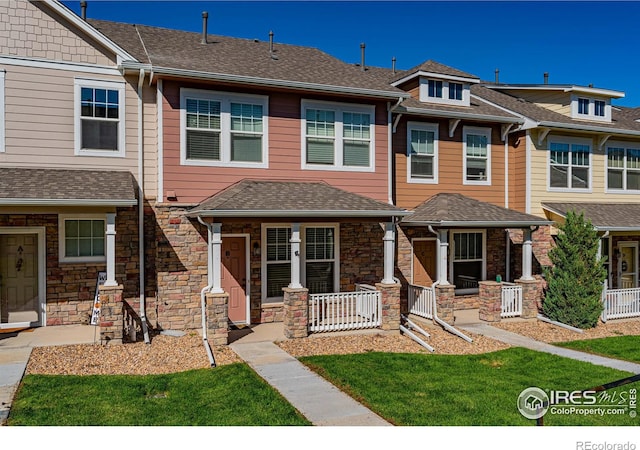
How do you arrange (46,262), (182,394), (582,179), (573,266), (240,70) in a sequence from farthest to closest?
(582,179) < (573,266) < (240,70) < (46,262) < (182,394)

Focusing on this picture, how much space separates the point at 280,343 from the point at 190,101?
586 centimetres

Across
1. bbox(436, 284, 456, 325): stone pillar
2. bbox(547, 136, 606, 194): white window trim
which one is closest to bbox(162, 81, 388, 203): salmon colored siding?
bbox(436, 284, 456, 325): stone pillar

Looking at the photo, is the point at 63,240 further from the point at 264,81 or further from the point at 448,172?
the point at 448,172

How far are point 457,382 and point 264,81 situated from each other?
792cm

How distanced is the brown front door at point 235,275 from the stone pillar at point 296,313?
6.00 ft

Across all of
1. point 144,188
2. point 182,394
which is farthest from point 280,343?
point 144,188

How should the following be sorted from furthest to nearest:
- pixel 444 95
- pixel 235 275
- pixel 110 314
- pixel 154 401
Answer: pixel 444 95 < pixel 235 275 < pixel 110 314 < pixel 154 401

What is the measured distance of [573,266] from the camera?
14.2m

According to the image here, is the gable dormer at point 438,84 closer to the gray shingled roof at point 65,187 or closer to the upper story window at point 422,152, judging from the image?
the upper story window at point 422,152

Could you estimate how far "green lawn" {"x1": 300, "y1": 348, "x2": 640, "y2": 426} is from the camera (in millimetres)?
7215

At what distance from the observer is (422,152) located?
15.6 m

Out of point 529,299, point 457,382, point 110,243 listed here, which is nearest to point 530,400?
point 457,382

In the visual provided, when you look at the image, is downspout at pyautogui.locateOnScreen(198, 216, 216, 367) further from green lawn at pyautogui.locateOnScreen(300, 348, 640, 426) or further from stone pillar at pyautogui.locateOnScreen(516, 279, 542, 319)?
stone pillar at pyautogui.locateOnScreen(516, 279, 542, 319)

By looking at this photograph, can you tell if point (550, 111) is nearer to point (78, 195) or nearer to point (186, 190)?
point (186, 190)
